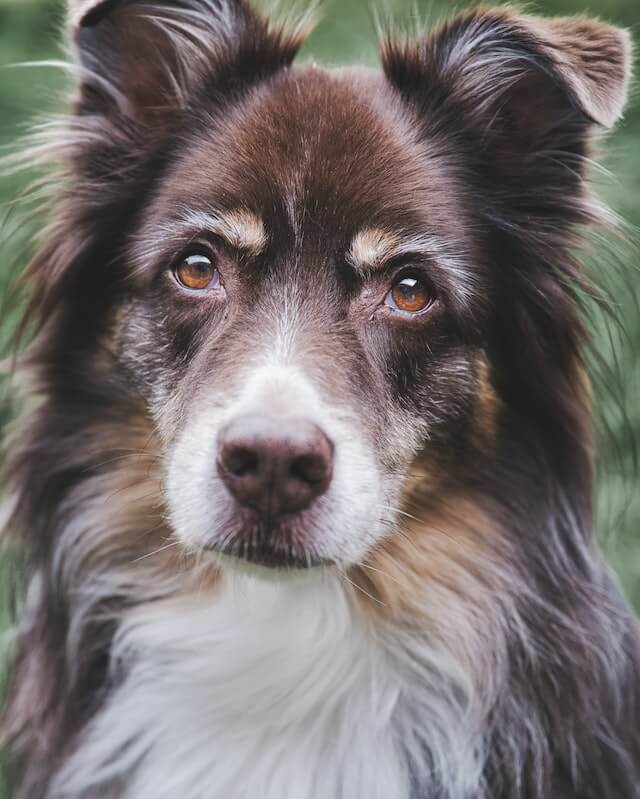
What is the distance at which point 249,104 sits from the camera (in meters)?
3.50

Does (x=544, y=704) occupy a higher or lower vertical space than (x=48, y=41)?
lower

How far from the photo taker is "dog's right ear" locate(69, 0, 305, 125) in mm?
3523

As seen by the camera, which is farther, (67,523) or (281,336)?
(67,523)

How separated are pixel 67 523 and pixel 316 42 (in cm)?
414

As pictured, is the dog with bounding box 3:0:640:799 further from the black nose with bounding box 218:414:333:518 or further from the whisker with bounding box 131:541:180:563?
the black nose with bounding box 218:414:333:518

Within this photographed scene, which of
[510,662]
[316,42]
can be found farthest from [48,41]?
[510,662]

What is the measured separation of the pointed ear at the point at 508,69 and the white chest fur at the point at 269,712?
4.79 feet

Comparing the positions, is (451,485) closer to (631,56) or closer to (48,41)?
(631,56)

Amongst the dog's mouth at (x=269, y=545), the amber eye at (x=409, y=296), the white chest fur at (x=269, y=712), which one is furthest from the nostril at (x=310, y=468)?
the amber eye at (x=409, y=296)

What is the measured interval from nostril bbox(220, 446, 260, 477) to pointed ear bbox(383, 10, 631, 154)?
51.6 inches

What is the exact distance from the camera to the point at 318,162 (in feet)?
10.8

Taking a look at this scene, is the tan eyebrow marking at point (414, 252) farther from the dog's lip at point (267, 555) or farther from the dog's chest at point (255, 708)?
the dog's chest at point (255, 708)

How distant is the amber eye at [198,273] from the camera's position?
336cm

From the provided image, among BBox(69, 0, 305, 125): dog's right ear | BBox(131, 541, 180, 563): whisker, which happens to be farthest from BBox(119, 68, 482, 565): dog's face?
BBox(131, 541, 180, 563): whisker
